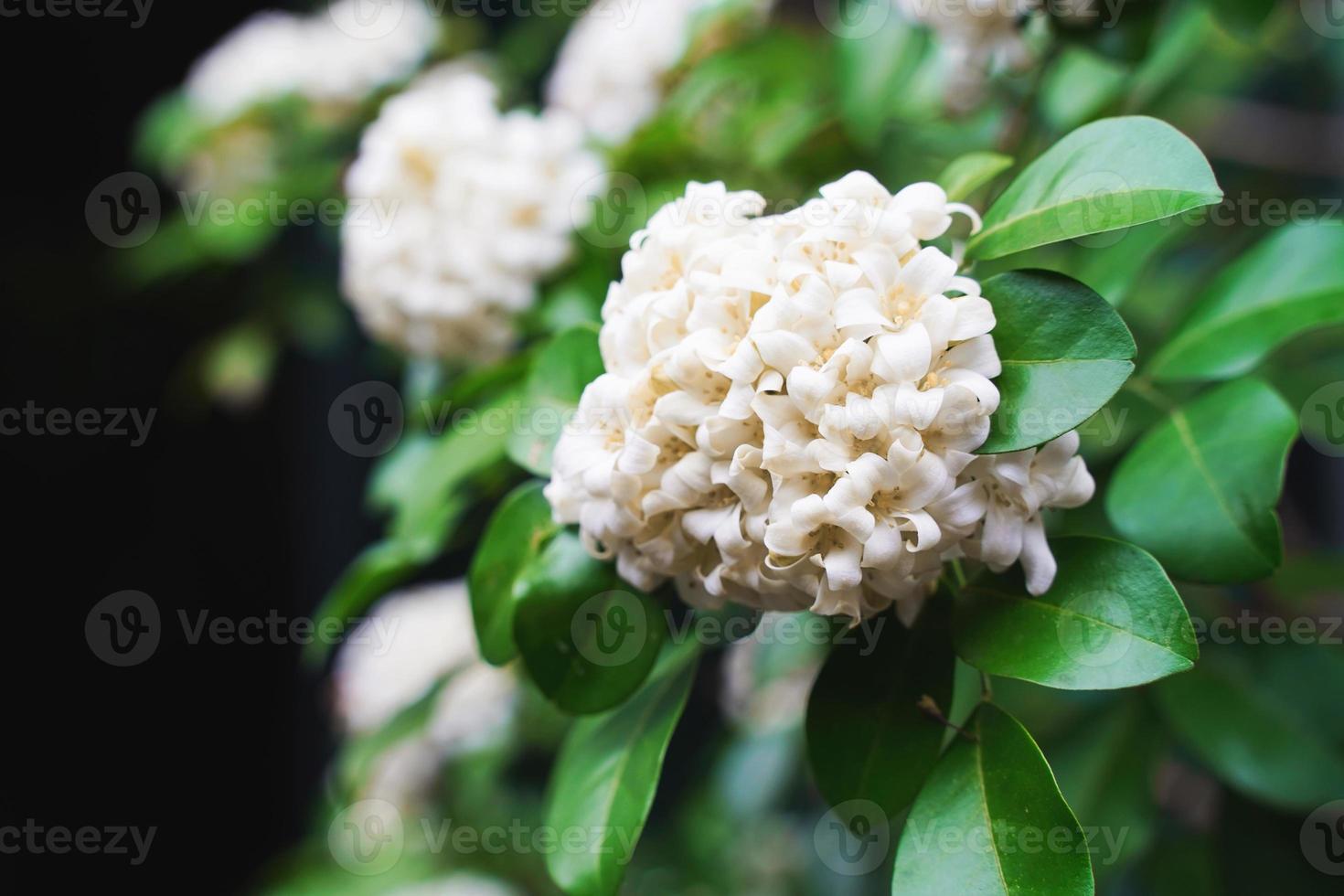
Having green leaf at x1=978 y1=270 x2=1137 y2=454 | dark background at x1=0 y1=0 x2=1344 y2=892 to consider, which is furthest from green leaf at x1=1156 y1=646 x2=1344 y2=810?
dark background at x1=0 y1=0 x2=1344 y2=892

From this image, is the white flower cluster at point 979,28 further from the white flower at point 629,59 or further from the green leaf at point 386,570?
the green leaf at point 386,570

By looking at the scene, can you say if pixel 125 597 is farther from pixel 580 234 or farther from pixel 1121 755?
pixel 1121 755

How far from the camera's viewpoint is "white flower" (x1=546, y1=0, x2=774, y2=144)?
1.20 meters

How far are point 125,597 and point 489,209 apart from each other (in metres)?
1.57

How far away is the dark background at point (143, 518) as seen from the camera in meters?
1.94

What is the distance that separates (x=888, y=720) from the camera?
1.93 feet

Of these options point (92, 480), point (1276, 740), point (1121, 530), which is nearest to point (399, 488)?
point (1121, 530)

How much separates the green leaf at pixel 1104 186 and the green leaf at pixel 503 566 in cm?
32

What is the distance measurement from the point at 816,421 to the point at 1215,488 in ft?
1.00

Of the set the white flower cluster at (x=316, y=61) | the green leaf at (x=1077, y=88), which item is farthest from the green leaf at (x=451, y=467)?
the white flower cluster at (x=316, y=61)

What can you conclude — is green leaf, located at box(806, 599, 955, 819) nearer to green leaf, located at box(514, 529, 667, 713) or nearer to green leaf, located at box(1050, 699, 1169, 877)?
green leaf, located at box(514, 529, 667, 713)

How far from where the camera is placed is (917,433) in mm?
493

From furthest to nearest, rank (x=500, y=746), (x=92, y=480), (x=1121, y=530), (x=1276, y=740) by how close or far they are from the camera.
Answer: (x=92, y=480) → (x=500, y=746) → (x=1276, y=740) → (x=1121, y=530)

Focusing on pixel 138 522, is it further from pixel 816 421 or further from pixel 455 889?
pixel 816 421
